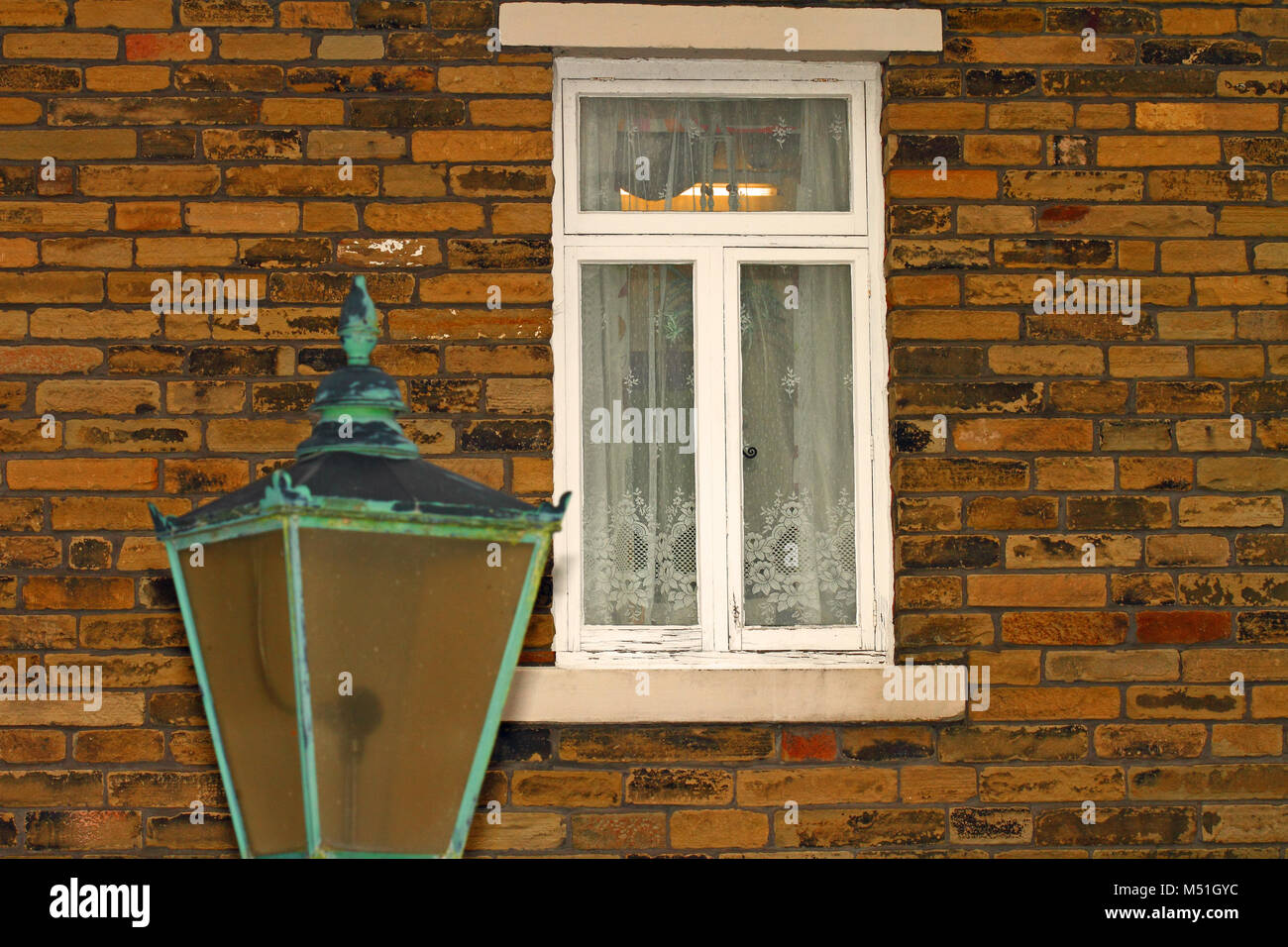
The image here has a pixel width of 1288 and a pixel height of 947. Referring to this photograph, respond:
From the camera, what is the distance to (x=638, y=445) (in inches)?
146

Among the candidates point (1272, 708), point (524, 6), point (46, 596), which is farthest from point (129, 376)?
point (1272, 708)

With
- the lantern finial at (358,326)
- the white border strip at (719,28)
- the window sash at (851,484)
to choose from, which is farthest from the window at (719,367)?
the lantern finial at (358,326)

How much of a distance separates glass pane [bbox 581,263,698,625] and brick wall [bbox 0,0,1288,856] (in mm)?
203

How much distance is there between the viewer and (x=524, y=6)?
3.65 metres

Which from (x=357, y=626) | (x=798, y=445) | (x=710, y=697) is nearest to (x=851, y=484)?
A: (x=798, y=445)

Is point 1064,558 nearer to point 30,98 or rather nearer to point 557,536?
point 557,536

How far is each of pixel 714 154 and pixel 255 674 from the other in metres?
2.13

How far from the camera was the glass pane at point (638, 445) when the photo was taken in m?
3.66

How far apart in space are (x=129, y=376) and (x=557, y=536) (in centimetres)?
123

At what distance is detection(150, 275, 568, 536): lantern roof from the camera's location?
7.42ft

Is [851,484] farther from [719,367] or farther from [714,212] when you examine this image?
[714,212]

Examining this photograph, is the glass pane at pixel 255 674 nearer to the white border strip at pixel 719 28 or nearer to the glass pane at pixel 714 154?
the glass pane at pixel 714 154

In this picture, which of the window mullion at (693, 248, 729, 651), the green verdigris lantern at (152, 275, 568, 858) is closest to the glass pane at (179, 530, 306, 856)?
the green verdigris lantern at (152, 275, 568, 858)

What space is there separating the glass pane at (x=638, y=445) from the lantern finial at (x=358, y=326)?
123 cm
